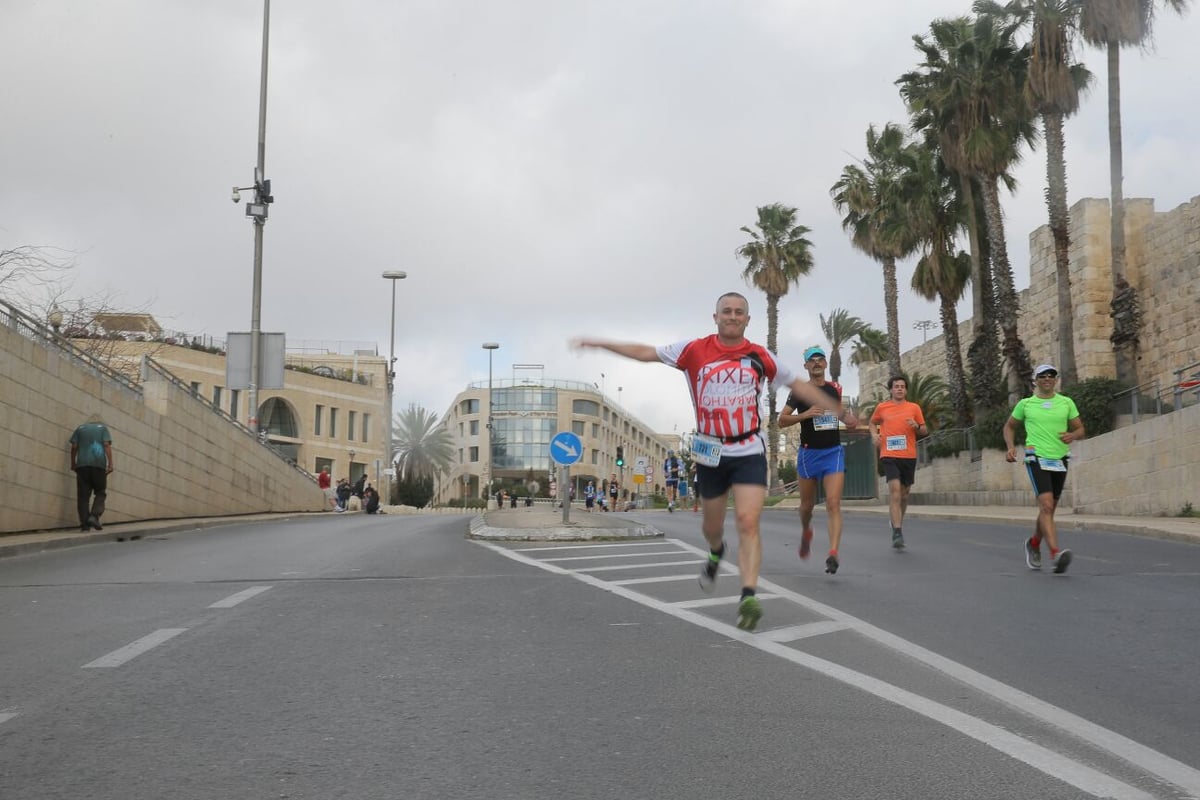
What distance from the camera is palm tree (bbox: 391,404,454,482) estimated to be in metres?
87.4

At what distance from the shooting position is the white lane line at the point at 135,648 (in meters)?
5.45

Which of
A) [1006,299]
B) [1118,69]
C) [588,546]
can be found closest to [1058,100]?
[1118,69]

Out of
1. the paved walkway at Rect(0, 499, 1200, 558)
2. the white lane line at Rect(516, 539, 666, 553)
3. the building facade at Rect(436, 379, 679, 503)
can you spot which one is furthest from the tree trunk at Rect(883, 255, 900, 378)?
the building facade at Rect(436, 379, 679, 503)

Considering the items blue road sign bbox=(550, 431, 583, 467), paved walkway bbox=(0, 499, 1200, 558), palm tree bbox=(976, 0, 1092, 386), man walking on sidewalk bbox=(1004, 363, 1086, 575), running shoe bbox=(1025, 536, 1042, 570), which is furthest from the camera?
palm tree bbox=(976, 0, 1092, 386)

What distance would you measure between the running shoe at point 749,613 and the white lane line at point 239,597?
355 centimetres

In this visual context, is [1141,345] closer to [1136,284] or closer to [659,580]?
[1136,284]

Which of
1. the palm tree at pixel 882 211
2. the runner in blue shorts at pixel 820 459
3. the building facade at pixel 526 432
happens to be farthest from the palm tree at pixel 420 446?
the runner in blue shorts at pixel 820 459

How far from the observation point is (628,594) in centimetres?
831

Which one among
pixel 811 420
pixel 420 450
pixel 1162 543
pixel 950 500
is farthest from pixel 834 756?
pixel 420 450

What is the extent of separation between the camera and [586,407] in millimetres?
121750

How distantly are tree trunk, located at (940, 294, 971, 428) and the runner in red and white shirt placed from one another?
1179 inches

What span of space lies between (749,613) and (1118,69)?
957 inches

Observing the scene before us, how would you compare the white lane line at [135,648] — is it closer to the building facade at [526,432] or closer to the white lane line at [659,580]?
the white lane line at [659,580]

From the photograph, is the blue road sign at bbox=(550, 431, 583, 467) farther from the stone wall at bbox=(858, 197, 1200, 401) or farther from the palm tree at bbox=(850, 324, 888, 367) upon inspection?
the palm tree at bbox=(850, 324, 888, 367)
